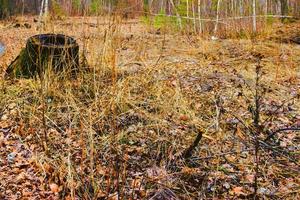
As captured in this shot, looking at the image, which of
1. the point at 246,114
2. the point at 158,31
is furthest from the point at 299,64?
the point at 158,31

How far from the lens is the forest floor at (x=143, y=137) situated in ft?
8.20

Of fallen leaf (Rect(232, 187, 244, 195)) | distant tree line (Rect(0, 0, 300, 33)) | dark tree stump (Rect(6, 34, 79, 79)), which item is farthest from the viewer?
distant tree line (Rect(0, 0, 300, 33))

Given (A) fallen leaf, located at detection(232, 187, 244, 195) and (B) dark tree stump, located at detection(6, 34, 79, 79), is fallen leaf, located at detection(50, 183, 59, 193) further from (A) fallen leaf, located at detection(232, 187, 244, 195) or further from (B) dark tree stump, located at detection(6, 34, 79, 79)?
(B) dark tree stump, located at detection(6, 34, 79, 79)

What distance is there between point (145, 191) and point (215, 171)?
54 centimetres

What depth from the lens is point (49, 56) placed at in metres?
3.73

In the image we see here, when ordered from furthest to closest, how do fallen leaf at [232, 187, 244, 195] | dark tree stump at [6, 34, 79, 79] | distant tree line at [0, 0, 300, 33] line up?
distant tree line at [0, 0, 300, 33]
dark tree stump at [6, 34, 79, 79]
fallen leaf at [232, 187, 244, 195]

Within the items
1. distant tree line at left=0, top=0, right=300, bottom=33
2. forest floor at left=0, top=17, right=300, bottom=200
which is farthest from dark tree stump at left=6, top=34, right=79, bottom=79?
distant tree line at left=0, top=0, right=300, bottom=33

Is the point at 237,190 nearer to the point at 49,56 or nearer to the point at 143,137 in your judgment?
the point at 143,137

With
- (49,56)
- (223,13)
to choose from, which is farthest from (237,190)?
(223,13)

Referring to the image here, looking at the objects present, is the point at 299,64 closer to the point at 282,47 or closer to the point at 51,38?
the point at 282,47

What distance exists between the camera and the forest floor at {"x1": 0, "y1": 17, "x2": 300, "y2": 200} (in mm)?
2498

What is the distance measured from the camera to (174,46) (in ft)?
24.6

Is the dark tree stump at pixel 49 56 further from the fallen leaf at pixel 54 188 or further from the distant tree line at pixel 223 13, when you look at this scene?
the distant tree line at pixel 223 13

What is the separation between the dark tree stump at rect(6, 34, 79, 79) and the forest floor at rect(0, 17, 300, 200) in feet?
0.55
